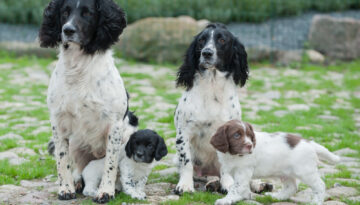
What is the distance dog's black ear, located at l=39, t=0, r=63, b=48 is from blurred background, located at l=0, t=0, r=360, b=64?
7.66 metres

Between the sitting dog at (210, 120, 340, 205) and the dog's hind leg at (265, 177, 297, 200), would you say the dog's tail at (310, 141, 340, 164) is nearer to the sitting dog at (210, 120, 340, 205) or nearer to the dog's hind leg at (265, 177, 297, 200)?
the sitting dog at (210, 120, 340, 205)

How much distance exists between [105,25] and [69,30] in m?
0.36

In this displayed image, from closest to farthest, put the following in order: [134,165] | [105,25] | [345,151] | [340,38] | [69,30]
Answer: [69,30], [105,25], [134,165], [345,151], [340,38]

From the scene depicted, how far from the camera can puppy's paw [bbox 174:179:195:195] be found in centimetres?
447

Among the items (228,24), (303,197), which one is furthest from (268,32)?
(303,197)

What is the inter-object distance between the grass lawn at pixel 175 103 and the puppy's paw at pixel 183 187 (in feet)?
0.36

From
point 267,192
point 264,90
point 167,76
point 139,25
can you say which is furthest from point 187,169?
point 139,25

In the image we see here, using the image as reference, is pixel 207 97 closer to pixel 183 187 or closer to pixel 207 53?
pixel 207 53

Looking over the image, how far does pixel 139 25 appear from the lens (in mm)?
12336

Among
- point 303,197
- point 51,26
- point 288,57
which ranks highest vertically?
point 51,26

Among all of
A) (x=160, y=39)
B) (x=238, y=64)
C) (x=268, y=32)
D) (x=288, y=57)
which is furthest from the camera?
(x=268, y=32)

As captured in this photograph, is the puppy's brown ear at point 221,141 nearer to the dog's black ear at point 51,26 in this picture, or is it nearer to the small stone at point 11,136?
the dog's black ear at point 51,26

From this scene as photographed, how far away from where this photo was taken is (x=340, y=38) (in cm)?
1263

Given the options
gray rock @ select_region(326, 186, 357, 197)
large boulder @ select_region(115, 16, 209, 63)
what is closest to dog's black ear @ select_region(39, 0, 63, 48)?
gray rock @ select_region(326, 186, 357, 197)
